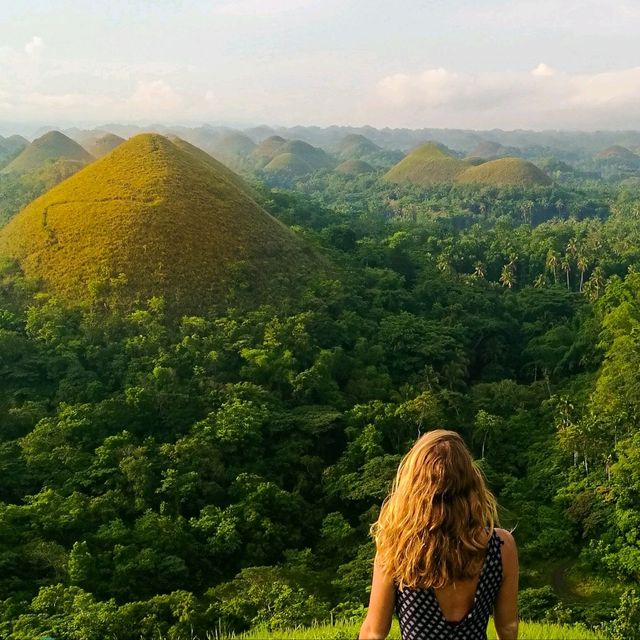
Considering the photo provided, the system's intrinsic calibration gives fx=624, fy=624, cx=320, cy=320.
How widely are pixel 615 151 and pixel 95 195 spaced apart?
189 metres

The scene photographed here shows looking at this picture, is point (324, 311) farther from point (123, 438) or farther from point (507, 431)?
point (123, 438)

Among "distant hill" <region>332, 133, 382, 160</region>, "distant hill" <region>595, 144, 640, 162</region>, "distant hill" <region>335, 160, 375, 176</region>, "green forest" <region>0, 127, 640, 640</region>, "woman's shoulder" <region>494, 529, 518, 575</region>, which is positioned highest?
"distant hill" <region>332, 133, 382, 160</region>

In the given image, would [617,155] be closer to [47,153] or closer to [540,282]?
[47,153]

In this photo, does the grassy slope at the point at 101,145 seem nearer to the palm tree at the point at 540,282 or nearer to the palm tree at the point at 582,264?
the palm tree at the point at 540,282

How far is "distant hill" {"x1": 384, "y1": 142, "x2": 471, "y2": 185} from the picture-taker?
104 metres

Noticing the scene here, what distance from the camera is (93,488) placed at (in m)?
16.3

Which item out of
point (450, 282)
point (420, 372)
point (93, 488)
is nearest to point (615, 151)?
point (450, 282)

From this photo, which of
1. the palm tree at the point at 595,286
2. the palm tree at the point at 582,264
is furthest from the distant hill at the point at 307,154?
the palm tree at the point at 595,286

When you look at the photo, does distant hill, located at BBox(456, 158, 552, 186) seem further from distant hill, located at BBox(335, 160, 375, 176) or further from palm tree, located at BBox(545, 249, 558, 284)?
palm tree, located at BBox(545, 249, 558, 284)

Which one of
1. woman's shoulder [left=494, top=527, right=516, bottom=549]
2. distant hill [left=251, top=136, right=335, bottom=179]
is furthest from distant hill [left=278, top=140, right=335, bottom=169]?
woman's shoulder [left=494, top=527, right=516, bottom=549]

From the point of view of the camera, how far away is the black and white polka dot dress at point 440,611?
8.12ft

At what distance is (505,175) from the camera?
313 ft

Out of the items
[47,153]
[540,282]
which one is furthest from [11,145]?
[540,282]

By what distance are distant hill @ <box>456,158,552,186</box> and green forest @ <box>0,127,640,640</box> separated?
6317 centimetres
